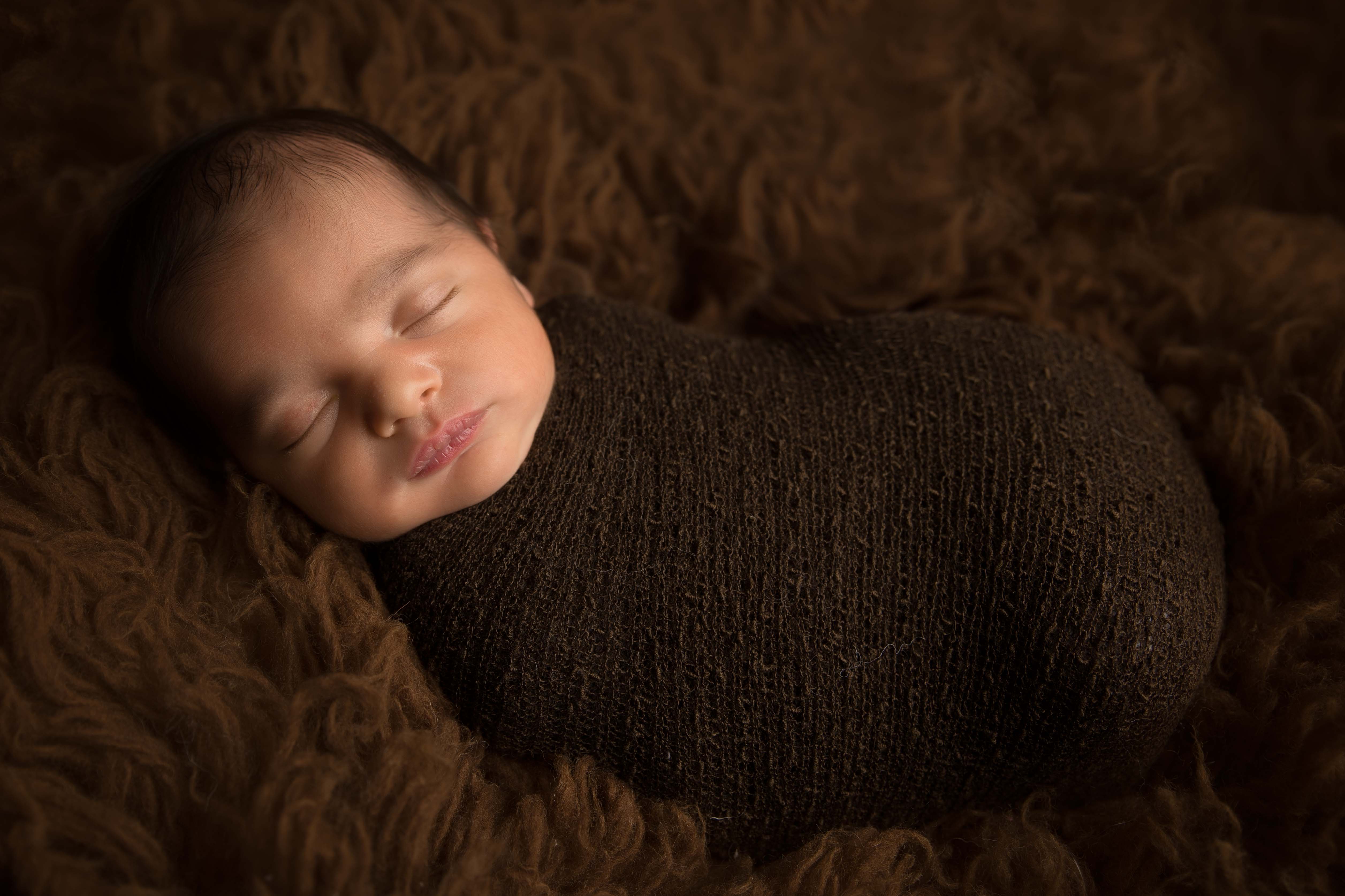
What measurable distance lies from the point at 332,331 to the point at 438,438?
129 millimetres

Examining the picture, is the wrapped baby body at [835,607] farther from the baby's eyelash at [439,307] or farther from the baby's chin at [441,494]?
the baby's eyelash at [439,307]

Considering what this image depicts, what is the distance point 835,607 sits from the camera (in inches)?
34.5

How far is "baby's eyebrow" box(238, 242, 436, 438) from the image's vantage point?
2.79ft

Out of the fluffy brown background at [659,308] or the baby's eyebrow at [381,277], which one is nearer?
the fluffy brown background at [659,308]

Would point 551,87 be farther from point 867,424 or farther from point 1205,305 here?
point 1205,305

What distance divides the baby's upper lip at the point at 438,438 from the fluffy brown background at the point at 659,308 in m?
0.12

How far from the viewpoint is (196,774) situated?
29.3 inches

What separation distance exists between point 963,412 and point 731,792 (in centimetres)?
41

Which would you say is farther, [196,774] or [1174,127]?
[1174,127]

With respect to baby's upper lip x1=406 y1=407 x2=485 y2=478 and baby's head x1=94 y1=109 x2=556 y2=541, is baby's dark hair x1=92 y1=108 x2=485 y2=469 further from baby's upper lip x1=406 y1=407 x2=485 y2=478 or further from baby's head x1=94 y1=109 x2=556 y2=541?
baby's upper lip x1=406 y1=407 x2=485 y2=478

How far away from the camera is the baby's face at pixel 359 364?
839 millimetres

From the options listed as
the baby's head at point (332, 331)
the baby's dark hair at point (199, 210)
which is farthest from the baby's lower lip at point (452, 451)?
the baby's dark hair at point (199, 210)

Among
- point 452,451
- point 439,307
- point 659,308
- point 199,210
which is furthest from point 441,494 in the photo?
point 659,308

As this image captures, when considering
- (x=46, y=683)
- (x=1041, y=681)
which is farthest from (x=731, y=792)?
(x=46, y=683)
